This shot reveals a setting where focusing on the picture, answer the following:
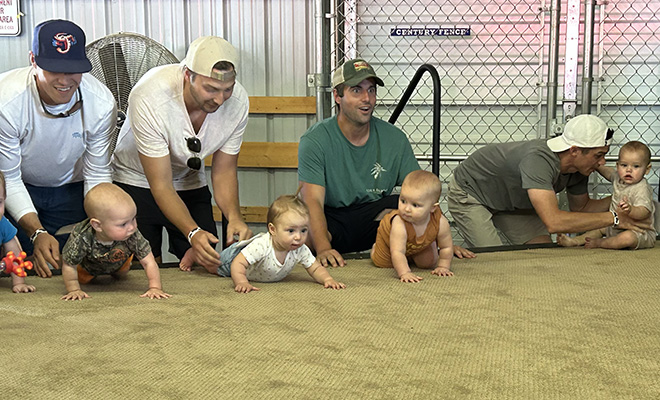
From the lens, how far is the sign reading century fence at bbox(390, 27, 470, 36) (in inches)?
193

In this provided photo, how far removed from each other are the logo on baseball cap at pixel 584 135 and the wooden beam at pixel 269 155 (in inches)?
85.1

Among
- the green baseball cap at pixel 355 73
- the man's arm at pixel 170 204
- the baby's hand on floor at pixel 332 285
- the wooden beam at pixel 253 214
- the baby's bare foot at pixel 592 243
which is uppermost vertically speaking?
the green baseball cap at pixel 355 73

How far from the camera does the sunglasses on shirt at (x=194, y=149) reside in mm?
2943

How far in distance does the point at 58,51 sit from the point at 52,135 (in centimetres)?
40

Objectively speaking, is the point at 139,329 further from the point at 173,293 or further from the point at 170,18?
the point at 170,18

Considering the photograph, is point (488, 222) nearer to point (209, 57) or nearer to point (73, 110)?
point (209, 57)

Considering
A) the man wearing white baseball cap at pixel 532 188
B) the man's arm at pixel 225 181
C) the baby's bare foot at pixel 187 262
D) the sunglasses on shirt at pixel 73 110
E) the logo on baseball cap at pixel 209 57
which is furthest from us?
the man wearing white baseball cap at pixel 532 188

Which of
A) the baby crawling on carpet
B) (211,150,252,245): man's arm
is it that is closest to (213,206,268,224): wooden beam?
(211,150,252,245): man's arm

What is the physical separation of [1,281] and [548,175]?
94.8 inches

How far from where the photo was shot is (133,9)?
5191 millimetres

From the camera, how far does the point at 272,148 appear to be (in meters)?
5.12

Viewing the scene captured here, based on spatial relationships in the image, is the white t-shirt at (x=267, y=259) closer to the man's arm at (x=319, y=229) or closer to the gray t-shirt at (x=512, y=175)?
the man's arm at (x=319, y=229)

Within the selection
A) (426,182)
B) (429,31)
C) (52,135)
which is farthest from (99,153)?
(429,31)

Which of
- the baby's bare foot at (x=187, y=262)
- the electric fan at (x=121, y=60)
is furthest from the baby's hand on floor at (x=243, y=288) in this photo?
the electric fan at (x=121, y=60)
